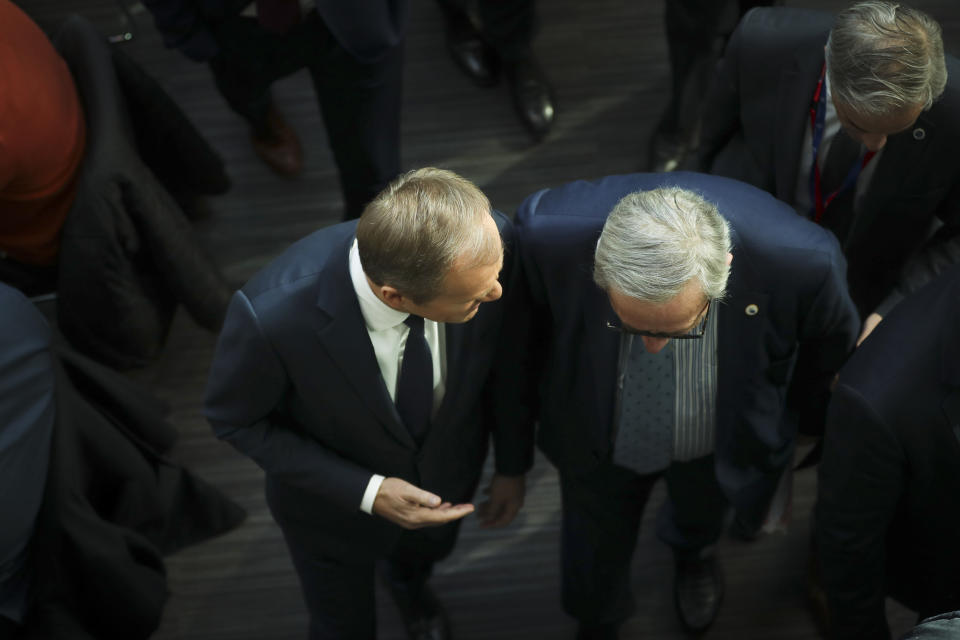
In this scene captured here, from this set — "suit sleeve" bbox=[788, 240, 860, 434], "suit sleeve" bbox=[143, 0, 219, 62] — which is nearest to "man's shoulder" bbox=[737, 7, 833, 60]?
"suit sleeve" bbox=[788, 240, 860, 434]

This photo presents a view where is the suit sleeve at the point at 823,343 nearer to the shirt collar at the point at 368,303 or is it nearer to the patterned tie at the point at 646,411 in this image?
the patterned tie at the point at 646,411

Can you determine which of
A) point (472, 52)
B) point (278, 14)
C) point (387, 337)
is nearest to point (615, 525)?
point (387, 337)

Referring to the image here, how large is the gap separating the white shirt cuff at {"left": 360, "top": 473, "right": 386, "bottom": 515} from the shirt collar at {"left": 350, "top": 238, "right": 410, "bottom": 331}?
17.9 inches

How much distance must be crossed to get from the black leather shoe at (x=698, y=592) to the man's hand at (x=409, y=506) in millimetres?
1045

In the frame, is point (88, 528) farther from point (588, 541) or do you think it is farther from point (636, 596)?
point (636, 596)

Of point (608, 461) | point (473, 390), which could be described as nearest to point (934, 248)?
point (608, 461)

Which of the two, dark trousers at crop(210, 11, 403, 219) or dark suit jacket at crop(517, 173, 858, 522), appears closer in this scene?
dark suit jacket at crop(517, 173, 858, 522)

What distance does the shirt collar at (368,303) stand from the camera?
6.31 ft

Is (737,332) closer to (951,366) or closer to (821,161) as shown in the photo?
(951,366)

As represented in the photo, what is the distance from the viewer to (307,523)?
7.97 ft

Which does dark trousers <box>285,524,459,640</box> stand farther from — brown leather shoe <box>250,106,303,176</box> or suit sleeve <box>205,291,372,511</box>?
brown leather shoe <box>250,106,303,176</box>

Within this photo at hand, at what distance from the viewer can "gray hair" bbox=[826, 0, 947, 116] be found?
208 centimetres

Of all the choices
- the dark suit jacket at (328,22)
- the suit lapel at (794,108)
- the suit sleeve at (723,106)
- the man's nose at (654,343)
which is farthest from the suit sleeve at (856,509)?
the dark suit jacket at (328,22)

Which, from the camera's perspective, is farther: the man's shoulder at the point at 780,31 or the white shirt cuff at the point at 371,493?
the man's shoulder at the point at 780,31
